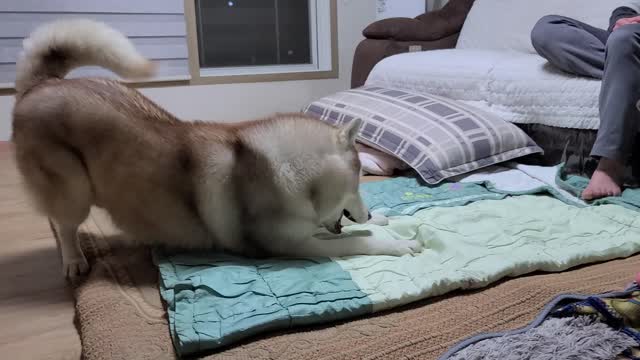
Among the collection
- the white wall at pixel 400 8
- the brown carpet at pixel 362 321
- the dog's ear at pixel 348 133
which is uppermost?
the white wall at pixel 400 8

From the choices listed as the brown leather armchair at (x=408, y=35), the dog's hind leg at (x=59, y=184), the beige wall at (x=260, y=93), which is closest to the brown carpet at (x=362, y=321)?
the dog's hind leg at (x=59, y=184)

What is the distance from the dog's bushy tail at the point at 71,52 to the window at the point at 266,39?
2449mm

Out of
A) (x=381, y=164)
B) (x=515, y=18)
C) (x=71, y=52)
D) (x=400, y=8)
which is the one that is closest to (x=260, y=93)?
(x=400, y=8)

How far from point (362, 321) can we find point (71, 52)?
90 cm

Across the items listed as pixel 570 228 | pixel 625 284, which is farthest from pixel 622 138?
pixel 625 284

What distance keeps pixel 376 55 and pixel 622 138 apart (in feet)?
5.35

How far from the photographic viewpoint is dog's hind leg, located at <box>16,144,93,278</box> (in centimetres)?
114

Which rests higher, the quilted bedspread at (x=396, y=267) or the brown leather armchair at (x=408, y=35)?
the brown leather armchair at (x=408, y=35)

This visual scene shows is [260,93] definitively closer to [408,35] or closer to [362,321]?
[408,35]

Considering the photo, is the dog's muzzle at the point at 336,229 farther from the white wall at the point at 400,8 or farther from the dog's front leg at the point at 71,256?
the white wall at the point at 400,8

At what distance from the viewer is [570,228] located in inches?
53.9

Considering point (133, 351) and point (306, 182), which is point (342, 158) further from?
Answer: point (133, 351)

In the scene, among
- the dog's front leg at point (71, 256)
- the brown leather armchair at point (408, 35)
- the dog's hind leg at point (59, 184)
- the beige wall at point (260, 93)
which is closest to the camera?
the dog's hind leg at point (59, 184)

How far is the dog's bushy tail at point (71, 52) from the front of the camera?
121cm
